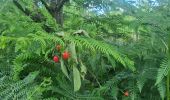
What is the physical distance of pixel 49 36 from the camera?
195 cm

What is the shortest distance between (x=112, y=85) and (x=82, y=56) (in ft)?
0.73

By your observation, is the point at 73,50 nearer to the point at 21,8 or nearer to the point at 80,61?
the point at 80,61

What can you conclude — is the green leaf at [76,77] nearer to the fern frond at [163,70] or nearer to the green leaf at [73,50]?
the green leaf at [73,50]

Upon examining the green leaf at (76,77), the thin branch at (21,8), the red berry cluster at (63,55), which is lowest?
the green leaf at (76,77)

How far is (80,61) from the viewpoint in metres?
2.10

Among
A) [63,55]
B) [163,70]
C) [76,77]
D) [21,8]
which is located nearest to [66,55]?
[63,55]

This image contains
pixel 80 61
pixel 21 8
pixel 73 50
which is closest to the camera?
pixel 73 50

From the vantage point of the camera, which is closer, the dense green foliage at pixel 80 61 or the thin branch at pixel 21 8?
the dense green foliage at pixel 80 61

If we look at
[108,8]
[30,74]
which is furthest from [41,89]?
[108,8]

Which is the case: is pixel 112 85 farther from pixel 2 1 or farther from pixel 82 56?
pixel 2 1

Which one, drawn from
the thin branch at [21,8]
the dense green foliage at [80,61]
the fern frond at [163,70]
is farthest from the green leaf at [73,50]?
the thin branch at [21,8]

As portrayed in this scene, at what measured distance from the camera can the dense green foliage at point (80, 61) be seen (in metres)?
2.02

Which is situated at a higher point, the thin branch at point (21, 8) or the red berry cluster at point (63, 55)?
the thin branch at point (21, 8)

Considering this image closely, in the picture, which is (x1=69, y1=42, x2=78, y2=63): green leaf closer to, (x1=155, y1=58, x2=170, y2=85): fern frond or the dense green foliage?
the dense green foliage
